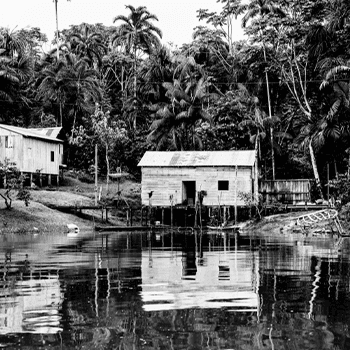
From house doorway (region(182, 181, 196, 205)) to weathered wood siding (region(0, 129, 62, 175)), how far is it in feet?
37.3

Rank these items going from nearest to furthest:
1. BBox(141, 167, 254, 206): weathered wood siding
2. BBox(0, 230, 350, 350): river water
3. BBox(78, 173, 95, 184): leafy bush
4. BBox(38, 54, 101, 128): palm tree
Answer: BBox(0, 230, 350, 350): river water < BBox(141, 167, 254, 206): weathered wood siding < BBox(78, 173, 95, 184): leafy bush < BBox(38, 54, 101, 128): palm tree

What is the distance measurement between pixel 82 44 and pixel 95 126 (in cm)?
1779

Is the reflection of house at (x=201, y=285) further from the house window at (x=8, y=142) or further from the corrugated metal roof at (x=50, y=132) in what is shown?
the corrugated metal roof at (x=50, y=132)

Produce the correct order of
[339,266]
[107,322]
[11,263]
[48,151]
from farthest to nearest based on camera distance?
[48,151], [11,263], [339,266], [107,322]

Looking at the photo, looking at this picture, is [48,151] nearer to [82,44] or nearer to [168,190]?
[168,190]

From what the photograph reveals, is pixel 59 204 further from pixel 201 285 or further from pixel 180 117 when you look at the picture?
pixel 201 285

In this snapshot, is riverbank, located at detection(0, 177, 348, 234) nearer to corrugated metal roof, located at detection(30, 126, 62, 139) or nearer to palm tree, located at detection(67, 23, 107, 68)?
corrugated metal roof, located at detection(30, 126, 62, 139)

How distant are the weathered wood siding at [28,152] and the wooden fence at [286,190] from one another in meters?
16.5

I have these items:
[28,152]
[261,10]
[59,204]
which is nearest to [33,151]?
[28,152]

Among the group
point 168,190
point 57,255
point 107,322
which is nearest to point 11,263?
point 57,255

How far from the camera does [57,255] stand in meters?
22.5

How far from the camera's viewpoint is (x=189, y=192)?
168ft

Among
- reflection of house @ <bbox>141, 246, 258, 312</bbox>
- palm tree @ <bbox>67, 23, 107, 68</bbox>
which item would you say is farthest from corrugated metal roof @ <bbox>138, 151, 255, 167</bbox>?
reflection of house @ <bbox>141, 246, 258, 312</bbox>

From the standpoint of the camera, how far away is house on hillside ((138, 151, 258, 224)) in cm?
4828
